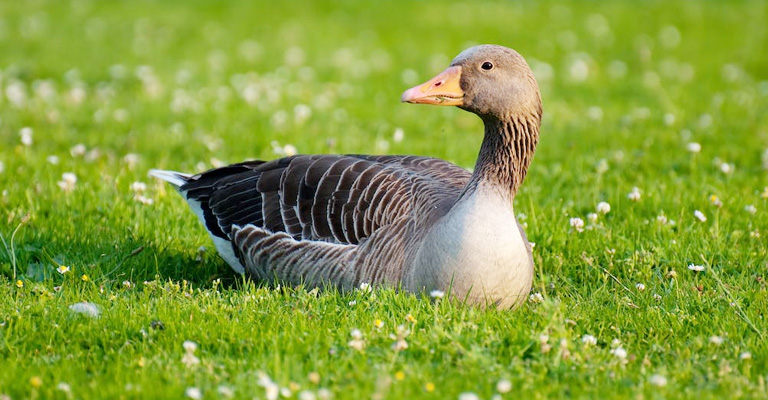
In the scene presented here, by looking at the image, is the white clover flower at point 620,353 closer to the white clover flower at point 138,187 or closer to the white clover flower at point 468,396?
the white clover flower at point 468,396

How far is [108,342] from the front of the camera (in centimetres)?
463

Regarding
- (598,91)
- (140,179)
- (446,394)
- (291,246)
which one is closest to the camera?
(446,394)

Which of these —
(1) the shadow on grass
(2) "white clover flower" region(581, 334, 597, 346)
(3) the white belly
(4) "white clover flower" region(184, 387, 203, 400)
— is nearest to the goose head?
(3) the white belly

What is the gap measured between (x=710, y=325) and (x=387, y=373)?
197 cm

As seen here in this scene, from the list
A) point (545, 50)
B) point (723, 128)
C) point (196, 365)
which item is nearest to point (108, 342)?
point (196, 365)

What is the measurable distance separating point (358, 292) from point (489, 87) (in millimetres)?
1408

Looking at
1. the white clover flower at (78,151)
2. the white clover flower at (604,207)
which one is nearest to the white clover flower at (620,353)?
the white clover flower at (604,207)

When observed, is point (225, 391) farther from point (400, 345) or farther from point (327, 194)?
point (327, 194)

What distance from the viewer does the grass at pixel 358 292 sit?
14.2ft

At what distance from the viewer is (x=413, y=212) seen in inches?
218

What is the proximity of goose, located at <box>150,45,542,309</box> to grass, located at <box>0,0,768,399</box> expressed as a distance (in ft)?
0.66

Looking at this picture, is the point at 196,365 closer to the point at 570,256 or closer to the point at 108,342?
the point at 108,342

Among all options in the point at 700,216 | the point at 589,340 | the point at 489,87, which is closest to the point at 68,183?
the point at 489,87

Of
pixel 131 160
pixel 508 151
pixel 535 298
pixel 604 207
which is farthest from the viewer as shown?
pixel 131 160
